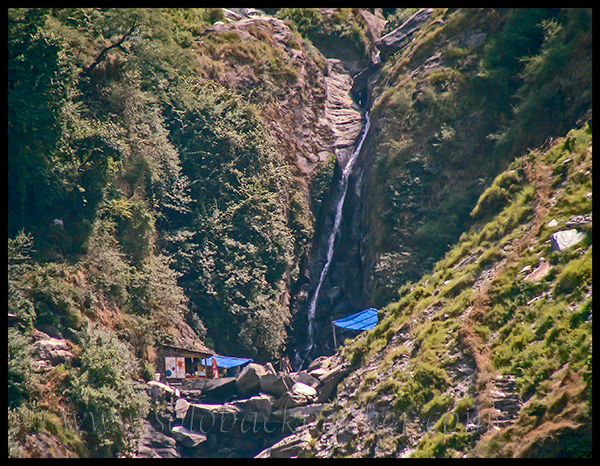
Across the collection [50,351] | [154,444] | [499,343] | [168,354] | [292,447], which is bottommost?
[292,447]

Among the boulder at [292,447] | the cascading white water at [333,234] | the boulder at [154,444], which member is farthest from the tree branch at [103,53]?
the boulder at [292,447]

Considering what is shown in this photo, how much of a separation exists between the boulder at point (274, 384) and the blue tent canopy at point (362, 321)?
7085 mm

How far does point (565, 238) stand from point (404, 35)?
36203mm

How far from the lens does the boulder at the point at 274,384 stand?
29.4m

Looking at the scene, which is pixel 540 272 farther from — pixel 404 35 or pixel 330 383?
pixel 404 35

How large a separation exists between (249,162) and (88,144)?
15.7 m

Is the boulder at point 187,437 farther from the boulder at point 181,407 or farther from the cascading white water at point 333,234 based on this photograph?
the cascading white water at point 333,234

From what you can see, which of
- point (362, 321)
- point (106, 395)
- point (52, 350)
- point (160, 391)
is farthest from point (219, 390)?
point (362, 321)

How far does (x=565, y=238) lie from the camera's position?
21.6 m
